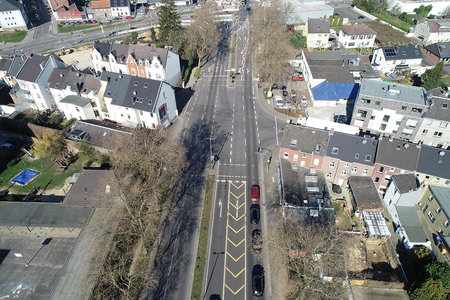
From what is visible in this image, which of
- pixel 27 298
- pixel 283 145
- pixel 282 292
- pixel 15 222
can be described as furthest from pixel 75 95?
pixel 282 292

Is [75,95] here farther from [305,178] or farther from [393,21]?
[393,21]

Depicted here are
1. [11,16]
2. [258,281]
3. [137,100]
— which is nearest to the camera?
[258,281]

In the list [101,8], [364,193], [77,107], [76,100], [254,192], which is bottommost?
[254,192]

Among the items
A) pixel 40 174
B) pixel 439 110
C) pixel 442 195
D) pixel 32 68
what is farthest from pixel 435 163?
pixel 32 68

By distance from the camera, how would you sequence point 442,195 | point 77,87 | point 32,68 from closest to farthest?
point 442,195
point 77,87
point 32,68

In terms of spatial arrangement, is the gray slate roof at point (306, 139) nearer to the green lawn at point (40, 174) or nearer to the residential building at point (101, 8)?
the green lawn at point (40, 174)

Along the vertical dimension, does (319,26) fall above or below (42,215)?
above

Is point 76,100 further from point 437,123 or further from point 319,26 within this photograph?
point 319,26
